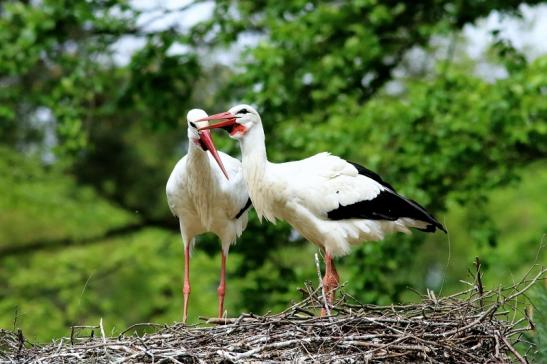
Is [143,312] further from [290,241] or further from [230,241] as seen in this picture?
[230,241]

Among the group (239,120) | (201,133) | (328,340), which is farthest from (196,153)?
(328,340)

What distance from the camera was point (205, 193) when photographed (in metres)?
8.99

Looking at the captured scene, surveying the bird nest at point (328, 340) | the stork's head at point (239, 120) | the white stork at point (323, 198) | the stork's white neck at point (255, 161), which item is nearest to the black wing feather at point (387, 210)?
the white stork at point (323, 198)

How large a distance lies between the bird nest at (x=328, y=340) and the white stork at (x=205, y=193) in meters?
1.84

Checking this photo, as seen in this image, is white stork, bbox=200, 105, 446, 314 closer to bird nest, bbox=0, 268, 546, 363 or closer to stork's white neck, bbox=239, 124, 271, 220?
stork's white neck, bbox=239, 124, 271, 220

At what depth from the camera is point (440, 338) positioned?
6695 millimetres

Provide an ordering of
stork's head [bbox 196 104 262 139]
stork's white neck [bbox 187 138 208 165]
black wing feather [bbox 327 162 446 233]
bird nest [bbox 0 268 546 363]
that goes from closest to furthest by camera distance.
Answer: bird nest [bbox 0 268 546 363] → stork's head [bbox 196 104 262 139] → black wing feather [bbox 327 162 446 233] → stork's white neck [bbox 187 138 208 165]

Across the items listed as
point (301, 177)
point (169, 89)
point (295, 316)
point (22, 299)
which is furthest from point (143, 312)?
point (295, 316)

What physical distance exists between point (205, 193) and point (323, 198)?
108cm

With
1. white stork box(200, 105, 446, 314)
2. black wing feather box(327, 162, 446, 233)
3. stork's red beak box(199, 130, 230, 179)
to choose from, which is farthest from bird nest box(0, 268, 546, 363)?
stork's red beak box(199, 130, 230, 179)

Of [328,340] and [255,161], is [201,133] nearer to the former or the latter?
[255,161]

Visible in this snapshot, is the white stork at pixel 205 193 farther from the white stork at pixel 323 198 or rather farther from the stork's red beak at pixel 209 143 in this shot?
the white stork at pixel 323 198

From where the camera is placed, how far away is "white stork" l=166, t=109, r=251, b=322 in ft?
28.7

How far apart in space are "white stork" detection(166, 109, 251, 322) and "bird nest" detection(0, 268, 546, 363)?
1836 mm
